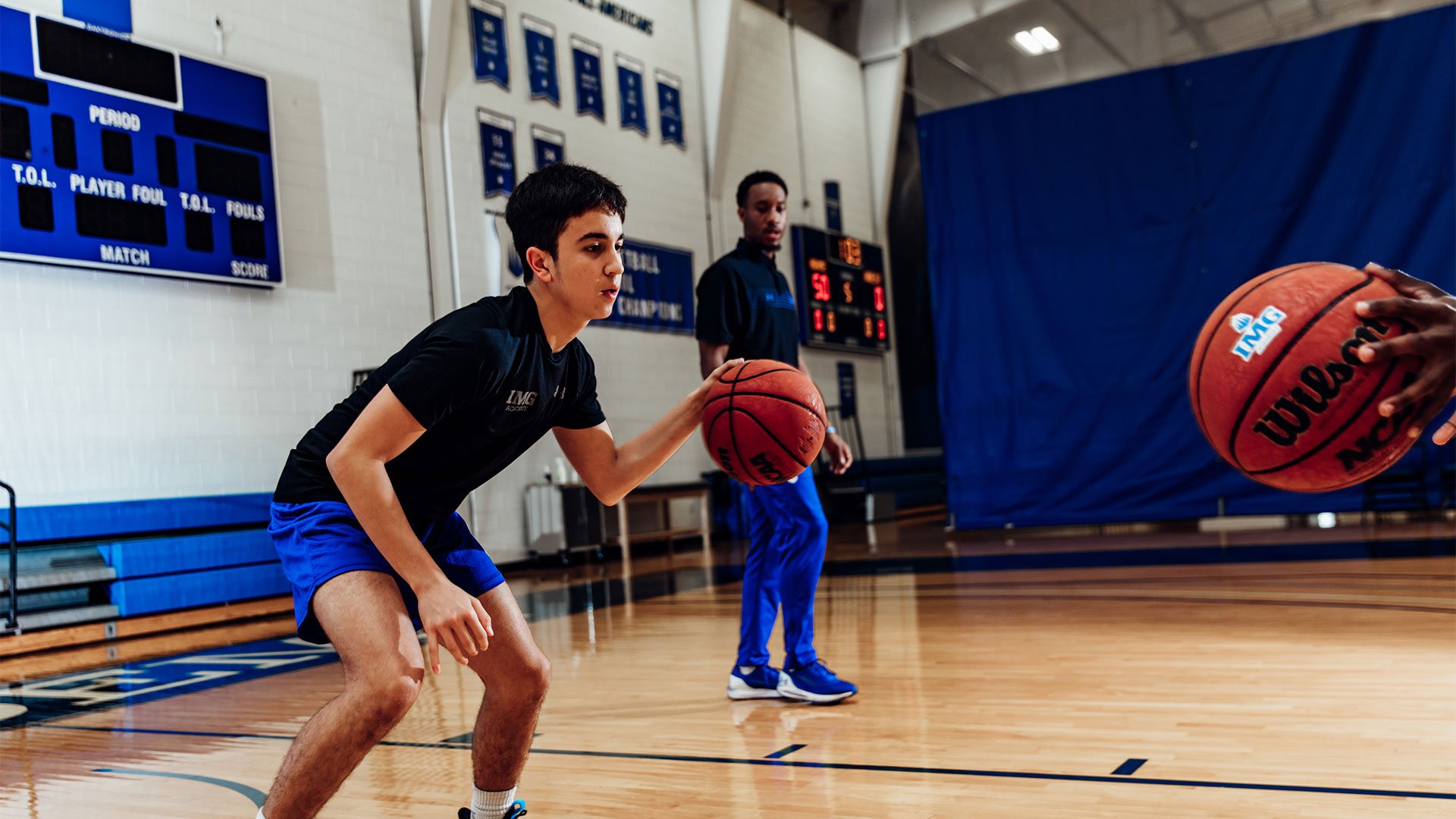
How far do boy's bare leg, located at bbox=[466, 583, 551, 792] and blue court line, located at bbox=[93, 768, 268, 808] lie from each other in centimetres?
76

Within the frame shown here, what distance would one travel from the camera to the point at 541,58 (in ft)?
31.8

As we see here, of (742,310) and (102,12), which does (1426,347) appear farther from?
(102,12)

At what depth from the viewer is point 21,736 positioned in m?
3.70

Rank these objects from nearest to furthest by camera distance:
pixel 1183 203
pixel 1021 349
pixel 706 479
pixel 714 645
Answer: pixel 714 645, pixel 1183 203, pixel 1021 349, pixel 706 479

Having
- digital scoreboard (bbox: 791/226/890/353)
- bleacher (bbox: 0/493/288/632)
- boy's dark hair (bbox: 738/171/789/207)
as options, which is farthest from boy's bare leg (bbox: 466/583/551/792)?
digital scoreboard (bbox: 791/226/890/353)

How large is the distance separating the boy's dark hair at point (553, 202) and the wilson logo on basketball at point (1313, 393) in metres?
1.04

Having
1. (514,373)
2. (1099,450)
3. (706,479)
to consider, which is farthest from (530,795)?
(706,479)

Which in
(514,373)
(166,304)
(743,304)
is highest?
(166,304)

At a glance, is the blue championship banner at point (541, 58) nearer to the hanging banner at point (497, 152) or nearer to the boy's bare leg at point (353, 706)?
the hanging banner at point (497, 152)

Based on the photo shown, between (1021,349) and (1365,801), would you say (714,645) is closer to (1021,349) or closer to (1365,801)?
(1365,801)

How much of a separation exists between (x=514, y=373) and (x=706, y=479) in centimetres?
937

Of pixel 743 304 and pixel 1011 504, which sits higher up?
pixel 743 304

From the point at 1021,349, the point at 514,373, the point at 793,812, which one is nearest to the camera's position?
the point at 514,373

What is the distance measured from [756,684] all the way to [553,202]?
192 cm
